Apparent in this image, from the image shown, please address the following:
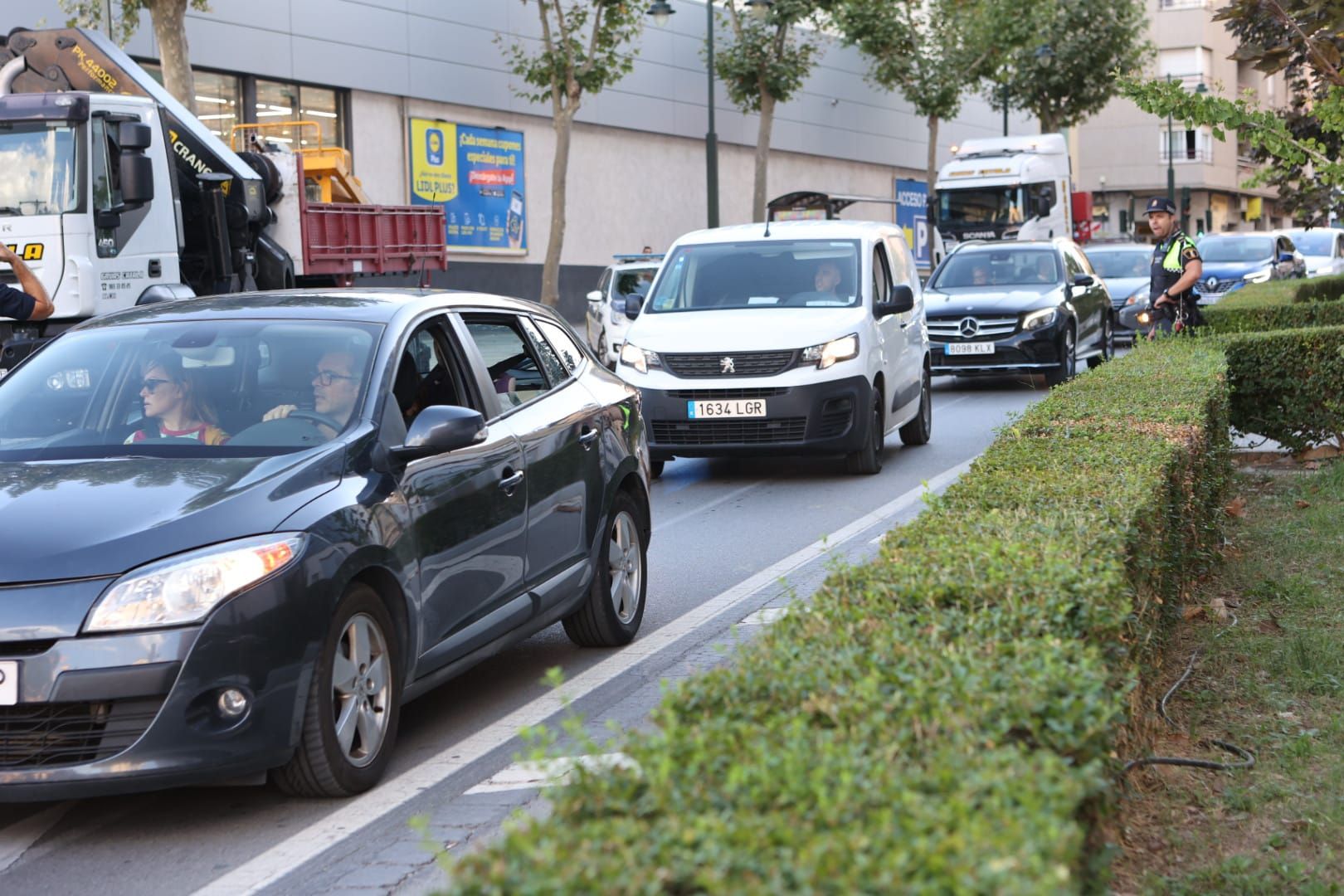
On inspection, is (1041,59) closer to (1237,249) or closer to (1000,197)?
(1000,197)

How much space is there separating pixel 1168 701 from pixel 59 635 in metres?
3.70

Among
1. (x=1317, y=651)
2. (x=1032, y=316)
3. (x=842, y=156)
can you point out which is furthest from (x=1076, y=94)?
(x=1317, y=651)

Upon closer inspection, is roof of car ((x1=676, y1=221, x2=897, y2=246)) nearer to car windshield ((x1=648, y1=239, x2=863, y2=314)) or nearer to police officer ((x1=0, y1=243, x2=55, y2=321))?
car windshield ((x1=648, y1=239, x2=863, y2=314))

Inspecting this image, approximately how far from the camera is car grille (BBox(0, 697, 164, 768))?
14.7 ft

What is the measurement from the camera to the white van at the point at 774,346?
12.3 m

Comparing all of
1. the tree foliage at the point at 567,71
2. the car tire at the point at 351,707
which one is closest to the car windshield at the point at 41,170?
the car tire at the point at 351,707

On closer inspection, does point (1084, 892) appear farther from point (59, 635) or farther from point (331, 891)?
point (59, 635)

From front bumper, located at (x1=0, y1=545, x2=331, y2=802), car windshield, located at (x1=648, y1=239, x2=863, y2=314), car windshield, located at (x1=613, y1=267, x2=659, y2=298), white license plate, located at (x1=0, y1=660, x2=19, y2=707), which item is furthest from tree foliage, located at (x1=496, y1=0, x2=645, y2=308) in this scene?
white license plate, located at (x1=0, y1=660, x2=19, y2=707)

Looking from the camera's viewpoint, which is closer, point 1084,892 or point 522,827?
point 522,827

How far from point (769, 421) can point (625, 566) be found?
5091mm

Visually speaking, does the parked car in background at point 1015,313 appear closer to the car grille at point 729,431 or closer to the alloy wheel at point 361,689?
the car grille at point 729,431

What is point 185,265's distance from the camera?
16.5 meters

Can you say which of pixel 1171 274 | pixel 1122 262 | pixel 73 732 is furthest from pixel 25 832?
pixel 1122 262

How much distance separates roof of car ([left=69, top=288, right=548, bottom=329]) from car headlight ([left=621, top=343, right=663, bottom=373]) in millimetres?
5817
